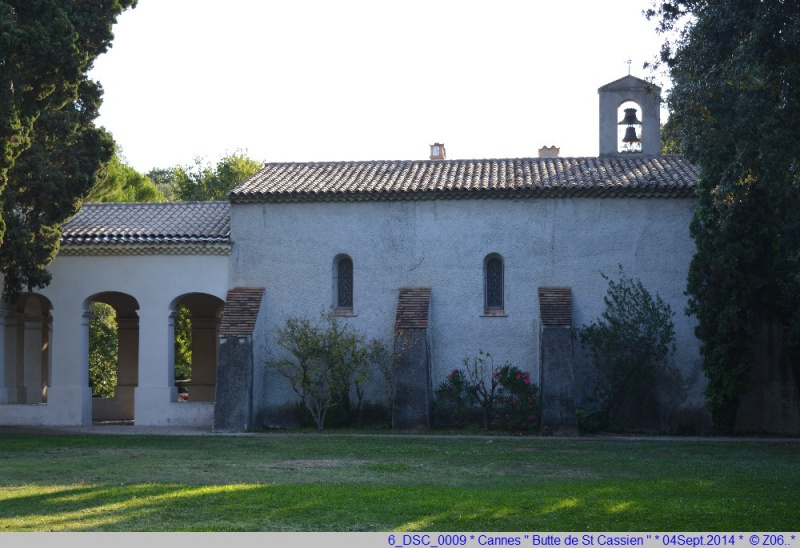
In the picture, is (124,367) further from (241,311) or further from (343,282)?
(343,282)

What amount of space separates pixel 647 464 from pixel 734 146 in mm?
5780

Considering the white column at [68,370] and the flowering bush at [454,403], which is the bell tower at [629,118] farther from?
the white column at [68,370]

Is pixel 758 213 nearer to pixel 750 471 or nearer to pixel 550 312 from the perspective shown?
pixel 550 312

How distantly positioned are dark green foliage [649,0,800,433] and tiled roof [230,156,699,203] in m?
2.24

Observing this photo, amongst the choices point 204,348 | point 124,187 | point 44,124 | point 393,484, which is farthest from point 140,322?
point 124,187

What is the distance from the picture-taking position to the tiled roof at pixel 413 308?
85.4 feet

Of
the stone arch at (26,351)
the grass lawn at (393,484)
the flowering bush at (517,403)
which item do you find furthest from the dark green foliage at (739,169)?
the stone arch at (26,351)

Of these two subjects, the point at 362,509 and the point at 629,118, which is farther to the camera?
the point at 629,118

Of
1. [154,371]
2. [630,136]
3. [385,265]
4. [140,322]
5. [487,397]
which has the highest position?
[630,136]

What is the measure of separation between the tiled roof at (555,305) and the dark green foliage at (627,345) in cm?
92

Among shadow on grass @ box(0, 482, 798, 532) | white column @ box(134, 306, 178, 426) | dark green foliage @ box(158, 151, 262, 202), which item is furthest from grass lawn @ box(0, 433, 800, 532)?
dark green foliage @ box(158, 151, 262, 202)

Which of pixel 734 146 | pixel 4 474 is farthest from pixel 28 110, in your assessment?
pixel 734 146

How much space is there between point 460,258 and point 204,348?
9733mm

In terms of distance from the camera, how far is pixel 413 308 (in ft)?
86.8
